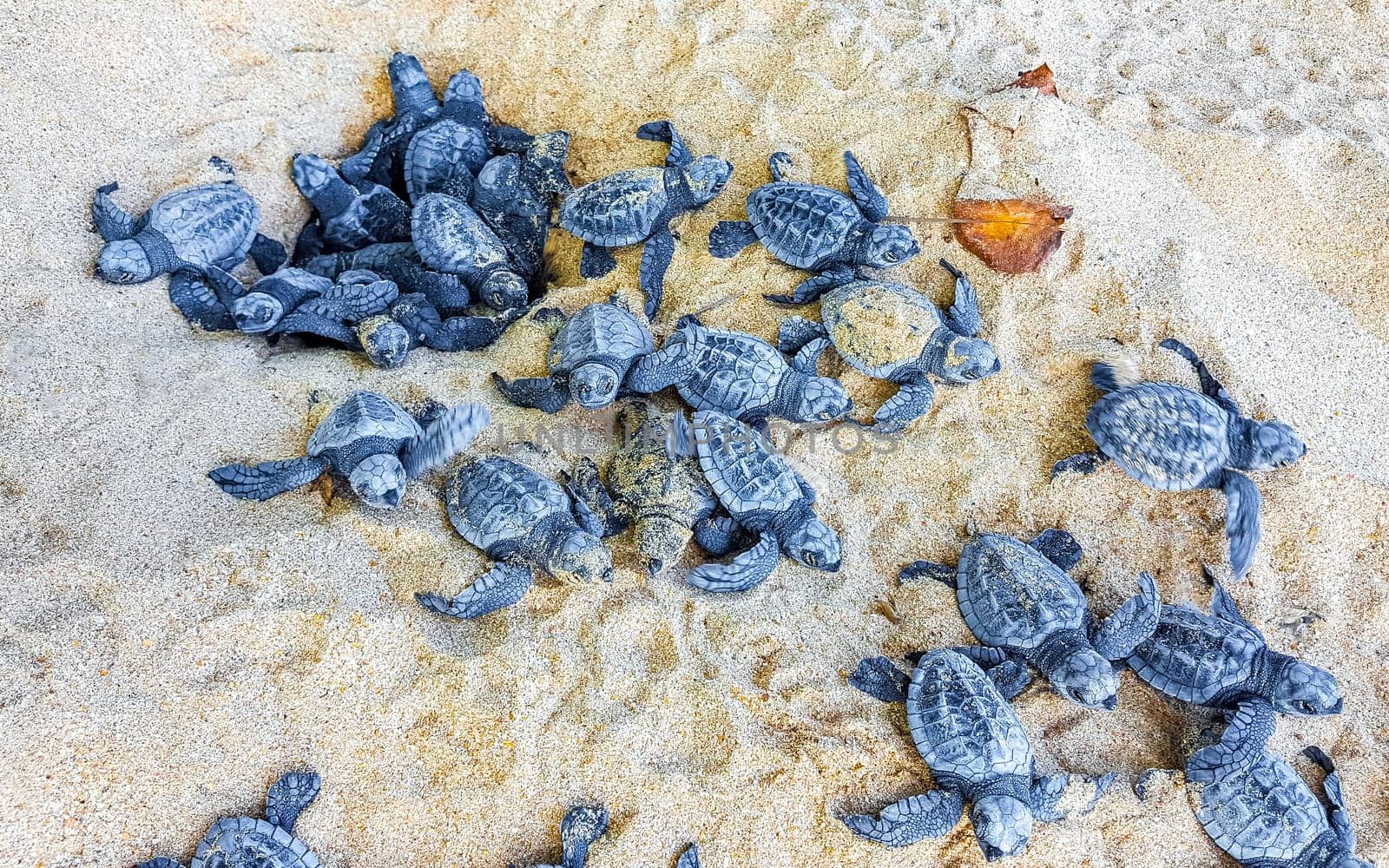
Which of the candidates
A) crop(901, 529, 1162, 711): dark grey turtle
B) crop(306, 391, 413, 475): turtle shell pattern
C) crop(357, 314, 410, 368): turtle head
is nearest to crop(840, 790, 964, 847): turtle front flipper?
crop(901, 529, 1162, 711): dark grey turtle

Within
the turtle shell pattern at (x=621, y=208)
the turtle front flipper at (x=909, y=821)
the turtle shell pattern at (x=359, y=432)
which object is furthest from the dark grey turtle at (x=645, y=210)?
the turtle front flipper at (x=909, y=821)

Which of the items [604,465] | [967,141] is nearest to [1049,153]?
[967,141]

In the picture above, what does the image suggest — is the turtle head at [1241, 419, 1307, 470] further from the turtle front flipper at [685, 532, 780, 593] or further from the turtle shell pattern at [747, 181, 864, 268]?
the turtle front flipper at [685, 532, 780, 593]

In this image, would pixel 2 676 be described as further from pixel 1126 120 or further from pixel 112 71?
pixel 1126 120

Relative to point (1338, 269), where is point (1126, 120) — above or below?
above

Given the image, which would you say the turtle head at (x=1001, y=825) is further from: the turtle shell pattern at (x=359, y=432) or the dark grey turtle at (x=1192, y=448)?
the turtle shell pattern at (x=359, y=432)

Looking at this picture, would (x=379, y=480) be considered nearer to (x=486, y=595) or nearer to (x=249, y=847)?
(x=486, y=595)
